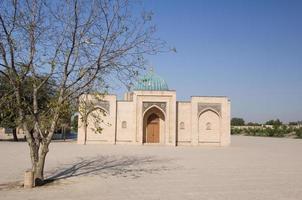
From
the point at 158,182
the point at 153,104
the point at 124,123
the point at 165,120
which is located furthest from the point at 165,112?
the point at 158,182

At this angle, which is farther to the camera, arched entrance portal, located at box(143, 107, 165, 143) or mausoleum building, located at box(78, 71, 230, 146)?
arched entrance portal, located at box(143, 107, 165, 143)

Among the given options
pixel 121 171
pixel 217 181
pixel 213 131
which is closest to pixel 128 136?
pixel 213 131

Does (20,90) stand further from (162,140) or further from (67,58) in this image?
(162,140)

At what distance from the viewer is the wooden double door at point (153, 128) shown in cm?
3766

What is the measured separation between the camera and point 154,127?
3788 cm

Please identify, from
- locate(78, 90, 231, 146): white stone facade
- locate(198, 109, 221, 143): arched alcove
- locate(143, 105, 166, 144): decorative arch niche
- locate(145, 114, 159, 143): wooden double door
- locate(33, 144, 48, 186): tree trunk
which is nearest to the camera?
locate(33, 144, 48, 186): tree trunk

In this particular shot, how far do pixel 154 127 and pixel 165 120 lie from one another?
2.33 meters

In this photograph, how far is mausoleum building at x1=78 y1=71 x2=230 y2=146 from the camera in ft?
117

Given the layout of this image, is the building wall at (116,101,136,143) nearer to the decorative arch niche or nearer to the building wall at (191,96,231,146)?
the decorative arch niche

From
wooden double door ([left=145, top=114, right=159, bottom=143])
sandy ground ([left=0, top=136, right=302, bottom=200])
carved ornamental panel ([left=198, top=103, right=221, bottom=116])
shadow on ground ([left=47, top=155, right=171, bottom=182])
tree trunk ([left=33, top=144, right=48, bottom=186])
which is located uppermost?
carved ornamental panel ([left=198, top=103, right=221, bottom=116])

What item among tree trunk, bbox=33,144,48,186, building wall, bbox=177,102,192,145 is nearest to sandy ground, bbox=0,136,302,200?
tree trunk, bbox=33,144,48,186

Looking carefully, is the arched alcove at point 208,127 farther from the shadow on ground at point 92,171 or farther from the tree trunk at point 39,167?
the tree trunk at point 39,167

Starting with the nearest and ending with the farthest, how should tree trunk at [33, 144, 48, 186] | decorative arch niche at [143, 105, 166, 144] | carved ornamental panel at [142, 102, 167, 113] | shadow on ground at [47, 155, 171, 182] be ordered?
1. tree trunk at [33, 144, 48, 186]
2. shadow on ground at [47, 155, 171, 182]
3. carved ornamental panel at [142, 102, 167, 113]
4. decorative arch niche at [143, 105, 166, 144]

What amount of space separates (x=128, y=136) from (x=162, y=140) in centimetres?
347
